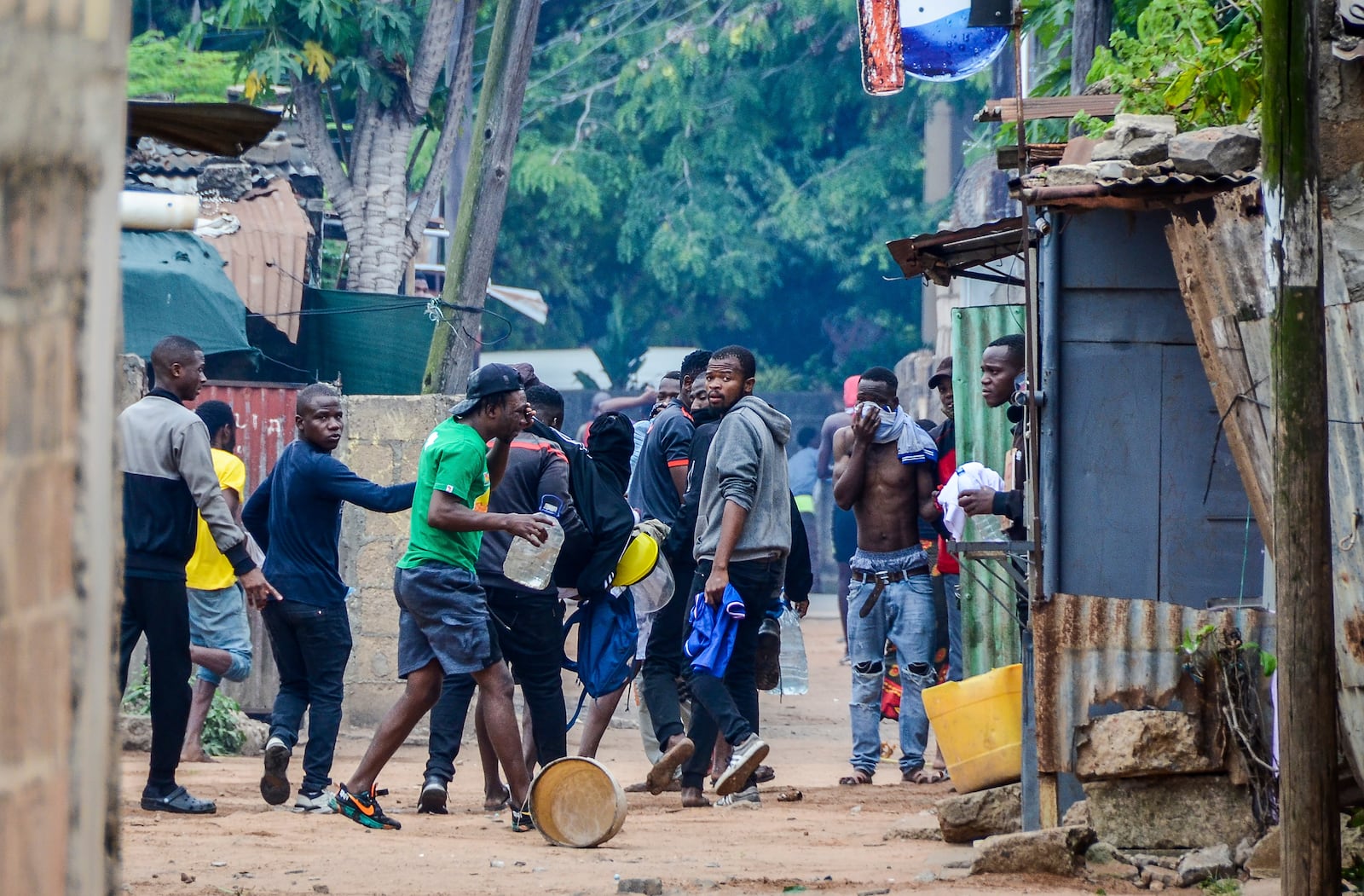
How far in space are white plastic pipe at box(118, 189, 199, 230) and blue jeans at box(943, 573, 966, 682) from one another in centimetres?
628

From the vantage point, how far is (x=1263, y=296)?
5180mm

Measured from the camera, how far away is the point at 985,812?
257 inches

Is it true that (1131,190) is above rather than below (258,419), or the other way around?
above

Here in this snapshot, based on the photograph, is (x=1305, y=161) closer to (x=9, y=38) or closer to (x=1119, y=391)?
(x=1119, y=391)

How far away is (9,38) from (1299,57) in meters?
3.32

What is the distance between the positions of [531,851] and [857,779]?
106 inches

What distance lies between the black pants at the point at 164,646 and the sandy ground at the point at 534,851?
1.15 feet

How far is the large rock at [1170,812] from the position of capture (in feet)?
18.6

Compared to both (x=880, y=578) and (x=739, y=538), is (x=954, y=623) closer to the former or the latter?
(x=880, y=578)

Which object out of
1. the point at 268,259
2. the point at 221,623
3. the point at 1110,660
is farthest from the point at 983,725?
the point at 268,259

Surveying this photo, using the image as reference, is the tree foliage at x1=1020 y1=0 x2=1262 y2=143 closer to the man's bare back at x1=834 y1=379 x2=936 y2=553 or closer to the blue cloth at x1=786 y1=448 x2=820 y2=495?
the man's bare back at x1=834 y1=379 x2=936 y2=553

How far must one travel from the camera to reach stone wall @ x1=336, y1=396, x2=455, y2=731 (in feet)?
33.8

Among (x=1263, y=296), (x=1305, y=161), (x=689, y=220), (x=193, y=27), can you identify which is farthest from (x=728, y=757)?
(x=689, y=220)

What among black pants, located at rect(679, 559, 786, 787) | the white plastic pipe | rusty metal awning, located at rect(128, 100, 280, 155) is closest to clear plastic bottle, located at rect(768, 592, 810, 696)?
black pants, located at rect(679, 559, 786, 787)
